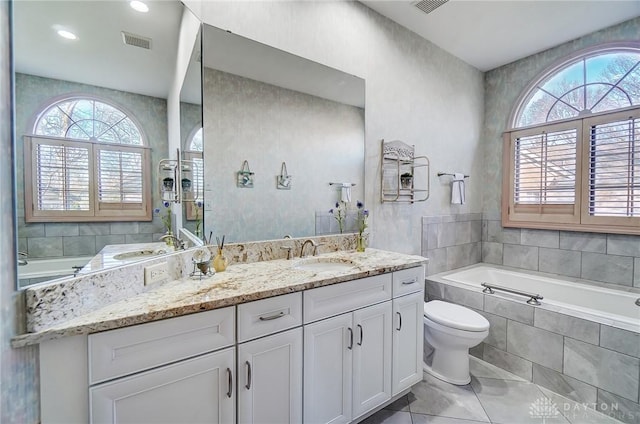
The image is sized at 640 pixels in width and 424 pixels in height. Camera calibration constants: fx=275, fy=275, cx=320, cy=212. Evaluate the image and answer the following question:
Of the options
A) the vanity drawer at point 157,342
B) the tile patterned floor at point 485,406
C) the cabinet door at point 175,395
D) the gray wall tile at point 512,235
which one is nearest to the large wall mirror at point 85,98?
the vanity drawer at point 157,342

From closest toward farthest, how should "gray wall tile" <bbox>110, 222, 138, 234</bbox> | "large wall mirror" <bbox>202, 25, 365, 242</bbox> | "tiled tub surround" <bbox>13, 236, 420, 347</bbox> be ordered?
"tiled tub surround" <bbox>13, 236, 420, 347</bbox> → "gray wall tile" <bbox>110, 222, 138, 234</bbox> → "large wall mirror" <bbox>202, 25, 365, 242</bbox>

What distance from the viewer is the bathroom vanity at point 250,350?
0.89 m

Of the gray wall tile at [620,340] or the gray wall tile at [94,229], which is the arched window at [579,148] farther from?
the gray wall tile at [94,229]

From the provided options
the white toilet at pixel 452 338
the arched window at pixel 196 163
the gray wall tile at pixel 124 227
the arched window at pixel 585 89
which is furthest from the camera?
the arched window at pixel 585 89

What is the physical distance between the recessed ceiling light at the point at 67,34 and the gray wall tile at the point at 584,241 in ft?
13.2

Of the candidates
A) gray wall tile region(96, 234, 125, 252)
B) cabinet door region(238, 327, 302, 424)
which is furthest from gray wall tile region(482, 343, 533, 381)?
gray wall tile region(96, 234, 125, 252)

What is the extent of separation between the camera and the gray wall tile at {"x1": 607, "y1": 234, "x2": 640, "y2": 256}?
246 cm

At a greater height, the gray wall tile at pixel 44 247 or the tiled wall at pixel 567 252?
the gray wall tile at pixel 44 247

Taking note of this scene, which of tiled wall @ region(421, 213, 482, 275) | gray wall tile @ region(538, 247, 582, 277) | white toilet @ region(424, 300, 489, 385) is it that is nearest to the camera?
white toilet @ region(424, 300, 489, 385)

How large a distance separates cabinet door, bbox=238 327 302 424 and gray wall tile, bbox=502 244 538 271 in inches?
120

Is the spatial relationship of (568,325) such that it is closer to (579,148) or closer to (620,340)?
(620,340)

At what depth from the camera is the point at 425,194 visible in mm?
2863

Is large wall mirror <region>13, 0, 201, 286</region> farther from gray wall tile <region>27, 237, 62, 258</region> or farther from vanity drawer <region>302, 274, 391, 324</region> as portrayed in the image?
vanity drawer <region>302, 274, 391, 324</region>

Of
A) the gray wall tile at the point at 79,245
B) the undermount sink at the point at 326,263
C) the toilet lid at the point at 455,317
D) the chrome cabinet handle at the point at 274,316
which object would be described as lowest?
the toilet lid at the point at 455,317
